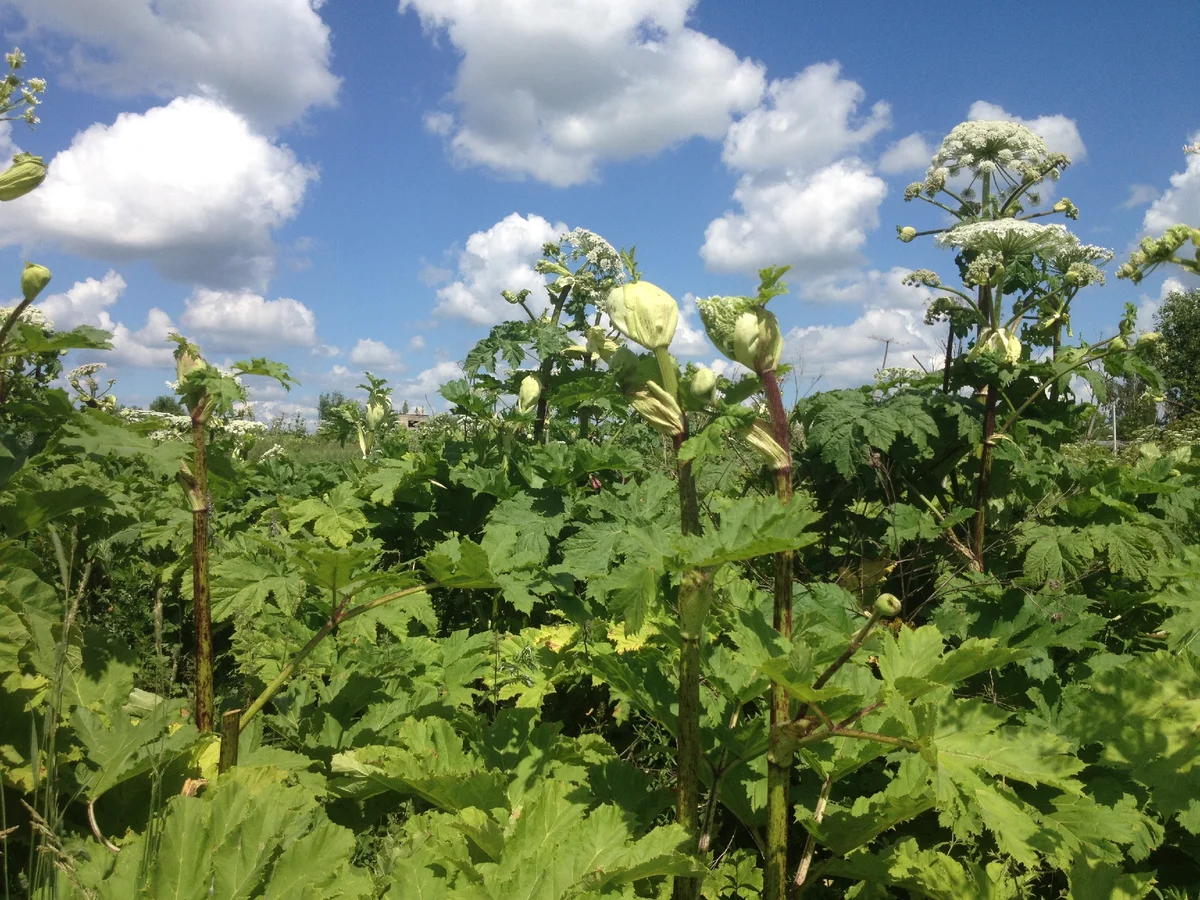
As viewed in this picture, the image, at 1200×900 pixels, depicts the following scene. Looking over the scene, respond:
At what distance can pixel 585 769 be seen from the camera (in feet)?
7.00

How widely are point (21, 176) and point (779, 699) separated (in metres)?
1.86

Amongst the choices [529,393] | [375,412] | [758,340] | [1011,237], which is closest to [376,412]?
[375,412]

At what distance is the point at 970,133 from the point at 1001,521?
2.07 meters

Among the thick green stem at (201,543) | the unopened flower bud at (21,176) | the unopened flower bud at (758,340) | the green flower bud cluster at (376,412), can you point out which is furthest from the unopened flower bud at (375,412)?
the unopened flower bud at (758,340)

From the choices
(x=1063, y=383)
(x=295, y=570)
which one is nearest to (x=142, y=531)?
(x=295, y=570)

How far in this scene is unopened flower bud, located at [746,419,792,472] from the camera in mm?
1438

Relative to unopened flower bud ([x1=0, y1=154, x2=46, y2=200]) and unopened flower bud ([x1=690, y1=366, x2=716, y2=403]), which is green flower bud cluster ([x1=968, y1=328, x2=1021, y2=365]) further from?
unopened flower bud ([x1=0, y1=154, x2=46, y2=200])

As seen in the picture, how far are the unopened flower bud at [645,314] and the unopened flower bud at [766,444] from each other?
244mm

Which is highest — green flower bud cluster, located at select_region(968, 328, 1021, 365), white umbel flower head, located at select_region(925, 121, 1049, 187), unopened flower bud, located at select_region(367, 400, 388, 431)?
white umbel flower head, located at select_region(925, 121, 1049, 187)

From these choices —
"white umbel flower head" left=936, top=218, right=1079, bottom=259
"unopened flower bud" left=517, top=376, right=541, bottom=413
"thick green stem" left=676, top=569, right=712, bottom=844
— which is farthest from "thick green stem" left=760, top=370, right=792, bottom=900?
"unopened flower bud" left=517, top=376, right=541, bottom=413

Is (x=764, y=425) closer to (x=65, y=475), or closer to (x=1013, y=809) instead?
(x=1013, y=809)

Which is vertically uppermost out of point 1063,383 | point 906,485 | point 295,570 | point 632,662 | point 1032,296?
point 1032,296

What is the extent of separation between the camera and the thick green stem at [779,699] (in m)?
1.47

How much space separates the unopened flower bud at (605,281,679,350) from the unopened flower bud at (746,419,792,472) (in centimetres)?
24
